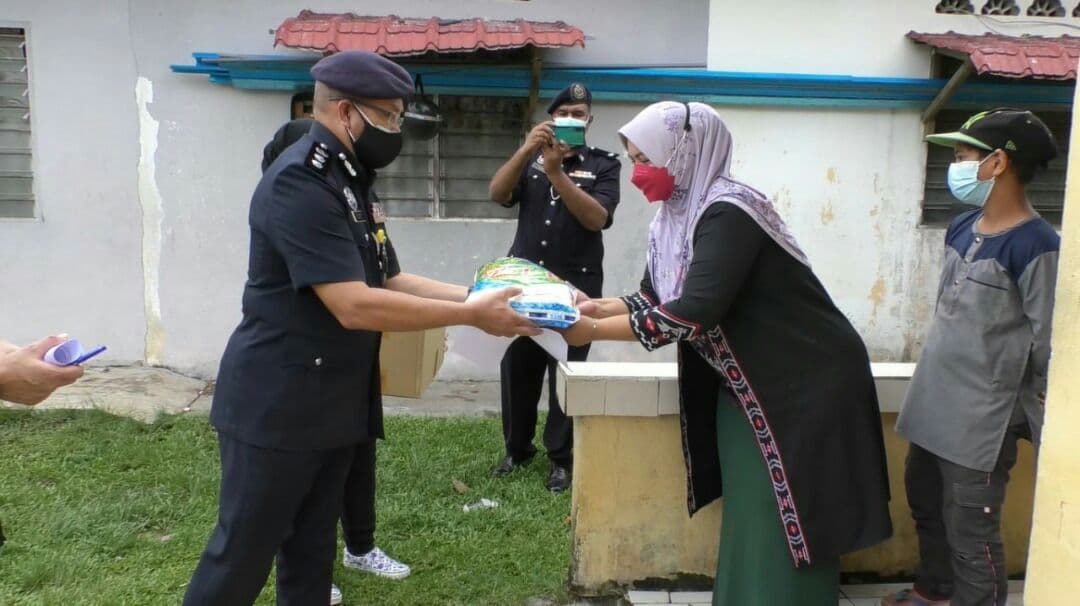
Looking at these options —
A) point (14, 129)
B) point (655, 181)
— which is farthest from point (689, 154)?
point (14, 129)

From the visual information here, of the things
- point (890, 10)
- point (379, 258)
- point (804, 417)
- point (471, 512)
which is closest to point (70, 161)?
point (471, 512)

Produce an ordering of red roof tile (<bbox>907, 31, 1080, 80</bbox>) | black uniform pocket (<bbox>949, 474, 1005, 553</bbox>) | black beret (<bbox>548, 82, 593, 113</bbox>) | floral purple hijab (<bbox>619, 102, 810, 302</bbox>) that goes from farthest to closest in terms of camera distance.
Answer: red roof tile (<bbox>907, 31, 1080, 80</bbox>) < black beret (<bbox>548, 82, 593, 113</bbox>) < black uniform pocket (<bbox>949, 474, 1005, 553</bbox>) < floral purple hijab (<bbox>619, 102, 810, 302</bbox>)

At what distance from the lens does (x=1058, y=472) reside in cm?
169

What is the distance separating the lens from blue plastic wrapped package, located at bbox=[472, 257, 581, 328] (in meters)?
2.60

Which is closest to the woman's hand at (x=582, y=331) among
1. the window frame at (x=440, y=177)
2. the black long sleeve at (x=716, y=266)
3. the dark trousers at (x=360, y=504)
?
the black long sleeve at (x=716, y=266)

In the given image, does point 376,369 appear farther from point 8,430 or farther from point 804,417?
point 8,430

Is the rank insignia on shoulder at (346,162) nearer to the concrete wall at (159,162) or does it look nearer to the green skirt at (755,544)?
the green skirt at (755,544)

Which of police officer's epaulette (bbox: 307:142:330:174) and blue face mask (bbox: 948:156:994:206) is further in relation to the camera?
blue face mask (bbox: 948:156:994:206)

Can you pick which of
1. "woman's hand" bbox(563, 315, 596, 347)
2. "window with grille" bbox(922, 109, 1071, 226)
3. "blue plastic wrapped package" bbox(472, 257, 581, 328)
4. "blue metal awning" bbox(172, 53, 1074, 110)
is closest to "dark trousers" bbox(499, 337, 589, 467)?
"blue plastic wrapped package" bbox(472, 257, 581, 328)

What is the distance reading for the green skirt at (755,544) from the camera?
2.46 meters

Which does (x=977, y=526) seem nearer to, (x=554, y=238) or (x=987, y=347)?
(x=987, y=347)

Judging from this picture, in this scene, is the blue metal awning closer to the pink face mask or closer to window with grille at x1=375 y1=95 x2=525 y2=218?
window with grille at x1=375 y1=95 x2=525 y2=218

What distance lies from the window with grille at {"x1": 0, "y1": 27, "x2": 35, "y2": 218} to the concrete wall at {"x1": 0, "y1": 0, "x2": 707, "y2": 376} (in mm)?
124

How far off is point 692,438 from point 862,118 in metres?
4.67
